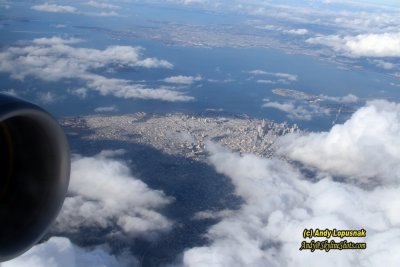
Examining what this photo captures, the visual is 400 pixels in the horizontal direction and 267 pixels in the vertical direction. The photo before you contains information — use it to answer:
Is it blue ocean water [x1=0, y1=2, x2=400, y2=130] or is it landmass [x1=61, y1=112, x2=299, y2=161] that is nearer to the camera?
landmass [x1=61, y1=112, x2=299, y2=161]

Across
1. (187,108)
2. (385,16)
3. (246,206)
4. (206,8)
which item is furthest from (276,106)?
(385,16)

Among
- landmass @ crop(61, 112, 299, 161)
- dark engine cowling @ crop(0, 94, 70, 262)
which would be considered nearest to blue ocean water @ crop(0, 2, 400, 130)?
landmass @ crop(61, 112, 299, 161)

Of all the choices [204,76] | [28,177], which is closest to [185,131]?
[204,76]

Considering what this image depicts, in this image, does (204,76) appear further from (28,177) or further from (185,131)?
(28,177)

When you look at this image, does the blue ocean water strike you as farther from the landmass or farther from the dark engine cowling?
the dark engine cowling

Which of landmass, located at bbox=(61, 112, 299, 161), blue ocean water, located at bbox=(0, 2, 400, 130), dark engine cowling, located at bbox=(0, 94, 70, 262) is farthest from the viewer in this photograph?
blue ocean water, located at bbox=(0, 2, 400, 130)

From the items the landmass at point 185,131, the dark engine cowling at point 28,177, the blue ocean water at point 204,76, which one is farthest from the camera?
the blue ocean water at point 204,76

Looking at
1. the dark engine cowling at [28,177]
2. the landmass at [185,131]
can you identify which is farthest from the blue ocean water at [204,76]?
the dark engine cowling at [28,177]

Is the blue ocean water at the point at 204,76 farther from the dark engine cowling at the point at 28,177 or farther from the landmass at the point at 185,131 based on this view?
the dark engine cowling at the point at 28,177
